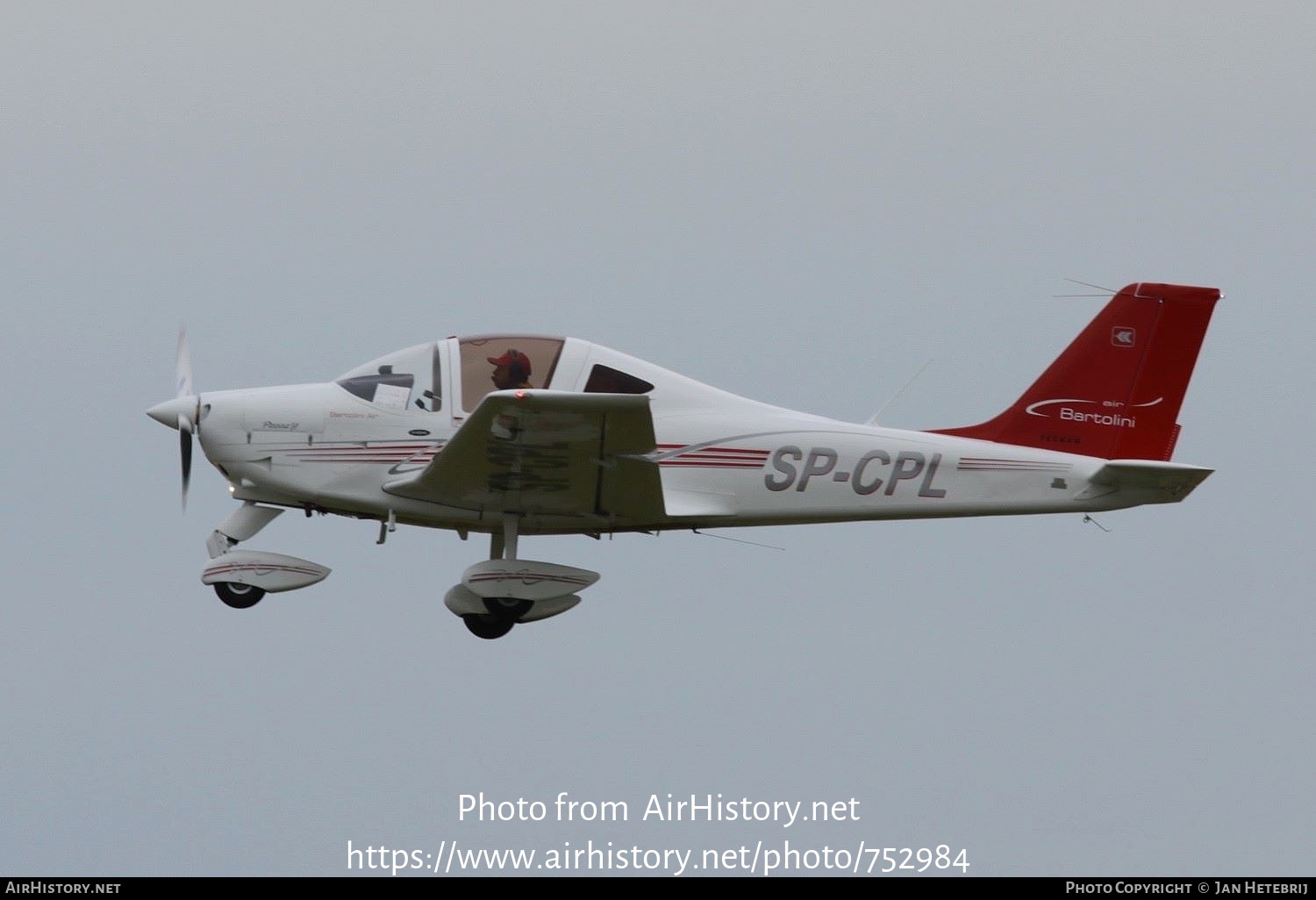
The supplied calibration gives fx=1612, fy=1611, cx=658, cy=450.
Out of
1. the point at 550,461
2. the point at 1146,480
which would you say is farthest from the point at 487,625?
the point at 1146,480

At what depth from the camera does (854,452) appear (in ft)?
39.1

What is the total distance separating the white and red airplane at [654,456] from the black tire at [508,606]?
0.5 inches

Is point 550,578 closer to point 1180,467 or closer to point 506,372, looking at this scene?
point 506,372

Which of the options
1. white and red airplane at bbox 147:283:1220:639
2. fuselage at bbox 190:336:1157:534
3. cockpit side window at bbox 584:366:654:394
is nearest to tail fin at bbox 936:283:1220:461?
white and red airplane at bbox 147:283:1220:639

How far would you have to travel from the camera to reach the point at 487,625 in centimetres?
1205

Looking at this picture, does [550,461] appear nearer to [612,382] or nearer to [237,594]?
[612,382]

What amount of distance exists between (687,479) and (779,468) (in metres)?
0.68

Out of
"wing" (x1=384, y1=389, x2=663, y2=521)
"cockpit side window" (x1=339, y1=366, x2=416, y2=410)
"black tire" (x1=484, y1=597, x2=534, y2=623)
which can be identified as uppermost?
"cockpit side window" (x1=339, y1=366, x2=416, y2=410)

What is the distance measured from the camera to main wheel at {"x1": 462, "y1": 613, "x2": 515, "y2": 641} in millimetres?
12031

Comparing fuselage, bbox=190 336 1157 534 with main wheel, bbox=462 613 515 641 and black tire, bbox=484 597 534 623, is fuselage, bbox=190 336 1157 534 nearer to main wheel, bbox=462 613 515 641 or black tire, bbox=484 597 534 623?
black tire, bbox=484 597 534 623

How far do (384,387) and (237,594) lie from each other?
→ 1859 mm

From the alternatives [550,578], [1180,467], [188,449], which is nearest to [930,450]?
[1180,467]

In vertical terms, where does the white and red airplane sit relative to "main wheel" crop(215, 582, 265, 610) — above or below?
above

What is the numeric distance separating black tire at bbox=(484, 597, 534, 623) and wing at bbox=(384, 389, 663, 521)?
697 millimetres
